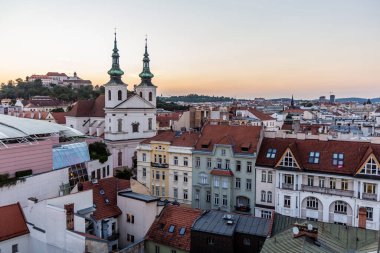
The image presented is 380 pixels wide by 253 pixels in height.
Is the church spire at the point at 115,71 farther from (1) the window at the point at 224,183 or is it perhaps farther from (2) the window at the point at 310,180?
(2) the window at the point at 310,180

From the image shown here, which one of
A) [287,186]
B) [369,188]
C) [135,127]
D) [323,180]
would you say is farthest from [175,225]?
[135,127]

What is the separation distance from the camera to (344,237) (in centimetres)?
2398

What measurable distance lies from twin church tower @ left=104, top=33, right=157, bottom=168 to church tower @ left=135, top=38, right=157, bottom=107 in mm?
2331

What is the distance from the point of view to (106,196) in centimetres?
3559

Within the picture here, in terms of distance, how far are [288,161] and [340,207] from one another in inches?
267

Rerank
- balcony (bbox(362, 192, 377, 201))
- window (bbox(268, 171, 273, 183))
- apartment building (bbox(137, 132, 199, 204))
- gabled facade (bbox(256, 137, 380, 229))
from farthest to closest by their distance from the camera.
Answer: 1. apartment building (bbox(137, 132, 199, 204))
2. window (bbox(268, 171, 273, 183))
3. gabled facade (bbox(256, 137, 380, 229))
4. balcony (bbox(362, 192, 377, 201))

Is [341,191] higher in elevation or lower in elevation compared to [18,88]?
lower

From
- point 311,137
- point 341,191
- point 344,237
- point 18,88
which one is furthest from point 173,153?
point 18,88

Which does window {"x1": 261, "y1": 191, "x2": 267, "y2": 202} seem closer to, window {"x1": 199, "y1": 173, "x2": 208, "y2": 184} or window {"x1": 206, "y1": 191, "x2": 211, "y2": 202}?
window {"x1": 206, "y1": 191, "x2": 211, "y2": 202}

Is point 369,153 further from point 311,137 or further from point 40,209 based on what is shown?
point 40,209

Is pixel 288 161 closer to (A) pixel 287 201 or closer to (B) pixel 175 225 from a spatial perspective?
(A) pixel 287 201

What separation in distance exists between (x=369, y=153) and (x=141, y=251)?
23634mm

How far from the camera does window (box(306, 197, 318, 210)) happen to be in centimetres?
3975

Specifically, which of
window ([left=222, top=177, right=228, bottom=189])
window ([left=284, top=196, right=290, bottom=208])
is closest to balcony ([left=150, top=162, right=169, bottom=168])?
window ([left=222, top=177, right=228, bottom=189])
